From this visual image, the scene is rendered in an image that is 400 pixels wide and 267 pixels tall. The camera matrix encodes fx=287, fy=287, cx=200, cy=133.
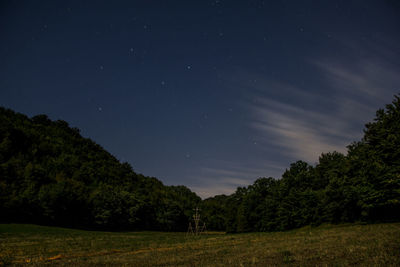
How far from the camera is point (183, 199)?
14988 centimetres

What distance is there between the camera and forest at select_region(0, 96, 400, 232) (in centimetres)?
4525

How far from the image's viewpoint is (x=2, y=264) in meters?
17.2

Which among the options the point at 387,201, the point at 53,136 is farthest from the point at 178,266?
the point at 53,136

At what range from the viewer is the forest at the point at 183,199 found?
45250 mm

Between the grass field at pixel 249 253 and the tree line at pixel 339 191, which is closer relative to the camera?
the grass field at pixel 249 253

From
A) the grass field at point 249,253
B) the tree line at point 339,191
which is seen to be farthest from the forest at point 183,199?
the grass field at point 249,253

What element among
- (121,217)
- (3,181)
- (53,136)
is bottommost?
(121,217)

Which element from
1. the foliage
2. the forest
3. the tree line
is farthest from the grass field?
Result: the foliage

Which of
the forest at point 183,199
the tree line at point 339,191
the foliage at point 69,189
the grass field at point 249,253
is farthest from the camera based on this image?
the foliage at point 69,189

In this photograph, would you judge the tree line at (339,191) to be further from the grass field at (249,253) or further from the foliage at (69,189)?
the foliage at (69,189)

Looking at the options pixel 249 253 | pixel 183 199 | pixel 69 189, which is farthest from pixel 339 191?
pixel 183 199

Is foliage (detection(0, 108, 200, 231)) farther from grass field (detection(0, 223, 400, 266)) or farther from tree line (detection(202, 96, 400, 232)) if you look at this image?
grass field (detection(0, 223, 400, 266))

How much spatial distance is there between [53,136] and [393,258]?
541 feet

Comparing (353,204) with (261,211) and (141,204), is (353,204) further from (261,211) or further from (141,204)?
(141,204)
